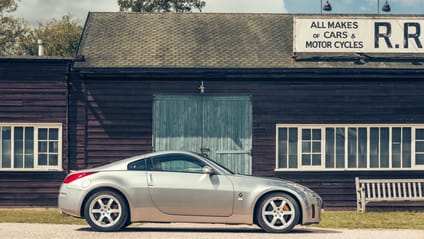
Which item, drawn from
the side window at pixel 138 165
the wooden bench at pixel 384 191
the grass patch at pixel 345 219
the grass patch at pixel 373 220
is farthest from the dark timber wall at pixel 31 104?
the side window at pixel 138 165

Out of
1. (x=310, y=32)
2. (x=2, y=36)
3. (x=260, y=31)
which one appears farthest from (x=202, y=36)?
(x=2, y=36)

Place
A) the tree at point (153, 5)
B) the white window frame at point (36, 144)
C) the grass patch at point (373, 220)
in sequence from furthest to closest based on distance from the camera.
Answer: the tree at point (153, 5) → the white window frame at point (36, 144) → the grass patch at point (373, 220)

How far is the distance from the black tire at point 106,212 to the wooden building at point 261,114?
27.5 ft

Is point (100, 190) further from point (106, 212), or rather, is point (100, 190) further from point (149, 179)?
point (149, 179)

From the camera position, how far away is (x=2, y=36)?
66938 millimetres

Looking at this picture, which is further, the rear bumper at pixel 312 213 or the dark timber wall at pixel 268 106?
the dark timber wall at pixel 268 106

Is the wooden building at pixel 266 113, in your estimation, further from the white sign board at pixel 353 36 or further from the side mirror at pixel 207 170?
the side mirror at pixel 207 170

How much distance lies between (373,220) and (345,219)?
1.91 ft

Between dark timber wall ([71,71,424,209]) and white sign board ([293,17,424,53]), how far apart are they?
758 mm

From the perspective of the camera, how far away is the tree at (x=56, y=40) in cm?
6906

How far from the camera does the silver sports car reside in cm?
1451

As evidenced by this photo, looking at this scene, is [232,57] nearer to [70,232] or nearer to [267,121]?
[267,121]

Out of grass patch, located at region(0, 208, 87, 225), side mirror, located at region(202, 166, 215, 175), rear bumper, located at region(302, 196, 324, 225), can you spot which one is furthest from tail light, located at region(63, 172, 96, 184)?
rear bumper, located at region(302, 196, 324, 225)

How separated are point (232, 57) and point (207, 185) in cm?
954
